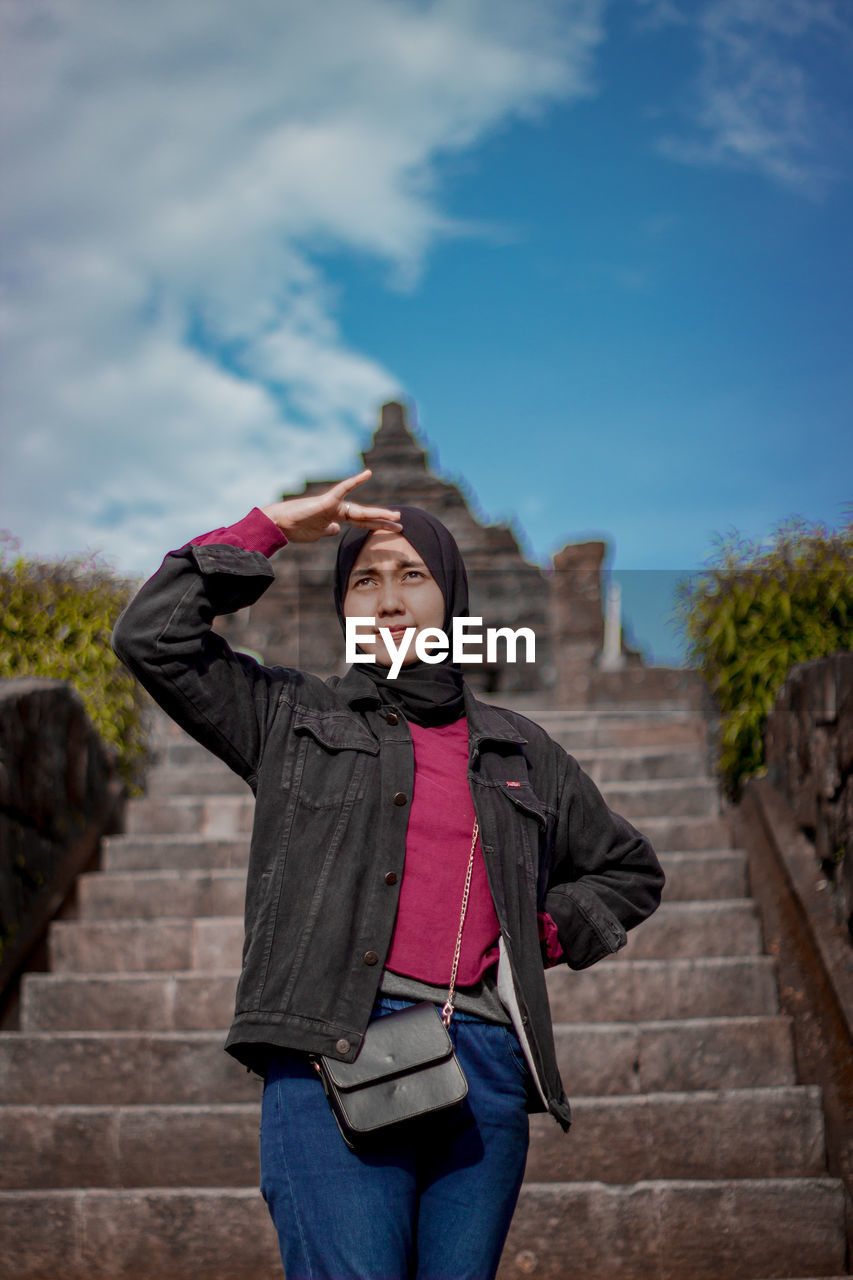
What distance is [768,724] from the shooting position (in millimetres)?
4891

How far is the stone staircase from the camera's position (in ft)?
10.9

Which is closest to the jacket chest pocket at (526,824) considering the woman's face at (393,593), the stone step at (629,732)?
the woman's face at (393,593)

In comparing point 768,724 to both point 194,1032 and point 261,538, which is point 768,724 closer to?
point 194,1032

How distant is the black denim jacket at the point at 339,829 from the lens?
5.83ft

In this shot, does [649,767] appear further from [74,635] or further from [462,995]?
[462,995]

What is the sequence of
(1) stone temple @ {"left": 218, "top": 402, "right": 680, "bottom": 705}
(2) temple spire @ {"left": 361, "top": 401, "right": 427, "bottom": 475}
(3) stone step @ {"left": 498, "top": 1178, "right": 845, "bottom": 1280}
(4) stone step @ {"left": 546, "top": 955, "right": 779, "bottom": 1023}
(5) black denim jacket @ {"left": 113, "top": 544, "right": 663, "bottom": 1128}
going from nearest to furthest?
(5) black denim jacket @ {"left": 113, "top": 544, "right": 663, "bottom": 1128} < (3) stone step @ {"left": 498, "top": 1178, "right": 845, "bottom": 1280} < (4) stone step @ {"left": 546, "top": 955, "right": 779, "bottom": 1023} < (1) stone temple @ {"left": 218, "top": 402, "right": 680, "bottom": 705} < (2) temple spire @ {"left": 361, "top": 401, "right": 427, "bottom": 475}

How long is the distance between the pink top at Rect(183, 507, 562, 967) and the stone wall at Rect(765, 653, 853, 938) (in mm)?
1956

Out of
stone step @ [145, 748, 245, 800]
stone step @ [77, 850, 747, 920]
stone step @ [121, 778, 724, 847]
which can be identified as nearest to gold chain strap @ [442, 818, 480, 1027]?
stone step @ [77, 850, 747, 920]

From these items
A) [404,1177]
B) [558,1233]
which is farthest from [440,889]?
A: [558,1233]

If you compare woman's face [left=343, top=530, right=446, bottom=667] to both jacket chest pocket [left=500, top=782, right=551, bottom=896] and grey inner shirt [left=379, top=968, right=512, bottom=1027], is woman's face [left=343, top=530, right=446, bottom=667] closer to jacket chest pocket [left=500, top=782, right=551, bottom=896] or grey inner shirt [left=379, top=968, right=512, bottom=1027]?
jacket chest pocket [left=500, top=782, right=551, bottom=896]

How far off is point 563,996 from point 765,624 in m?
1.93

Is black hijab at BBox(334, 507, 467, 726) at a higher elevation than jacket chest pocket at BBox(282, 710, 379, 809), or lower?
higher

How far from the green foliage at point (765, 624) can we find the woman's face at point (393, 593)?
317cm

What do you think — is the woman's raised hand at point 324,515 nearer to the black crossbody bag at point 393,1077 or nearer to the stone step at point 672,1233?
the black crossbody bag at point 393,1077
